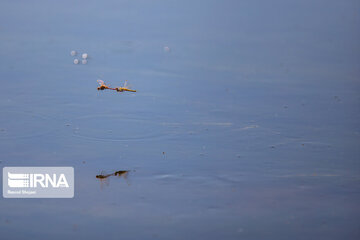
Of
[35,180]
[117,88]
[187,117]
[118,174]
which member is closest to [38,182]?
[35,180]

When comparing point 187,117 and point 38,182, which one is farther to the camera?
point 187,117

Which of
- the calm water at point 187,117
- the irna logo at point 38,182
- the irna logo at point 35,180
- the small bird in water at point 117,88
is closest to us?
the calm water at point 187,117

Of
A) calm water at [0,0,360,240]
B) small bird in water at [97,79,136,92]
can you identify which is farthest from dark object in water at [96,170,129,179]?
small bird in water at [97,79,136,92]

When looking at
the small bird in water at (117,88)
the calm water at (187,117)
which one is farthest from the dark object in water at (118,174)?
the small bird in water at (117,88)

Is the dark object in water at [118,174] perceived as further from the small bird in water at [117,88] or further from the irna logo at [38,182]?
the small bird in water at [117,88]

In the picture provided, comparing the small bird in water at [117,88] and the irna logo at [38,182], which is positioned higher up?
the small bird in water at [117,88]

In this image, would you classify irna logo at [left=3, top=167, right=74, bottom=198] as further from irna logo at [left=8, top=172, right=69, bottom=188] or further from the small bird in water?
the small bird in water

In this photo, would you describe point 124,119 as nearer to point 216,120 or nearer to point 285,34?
point 216,120

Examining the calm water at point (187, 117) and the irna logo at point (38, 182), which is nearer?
the calm water at point (187, 117)

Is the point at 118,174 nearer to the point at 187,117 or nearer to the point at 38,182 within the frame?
the point at 38,182
